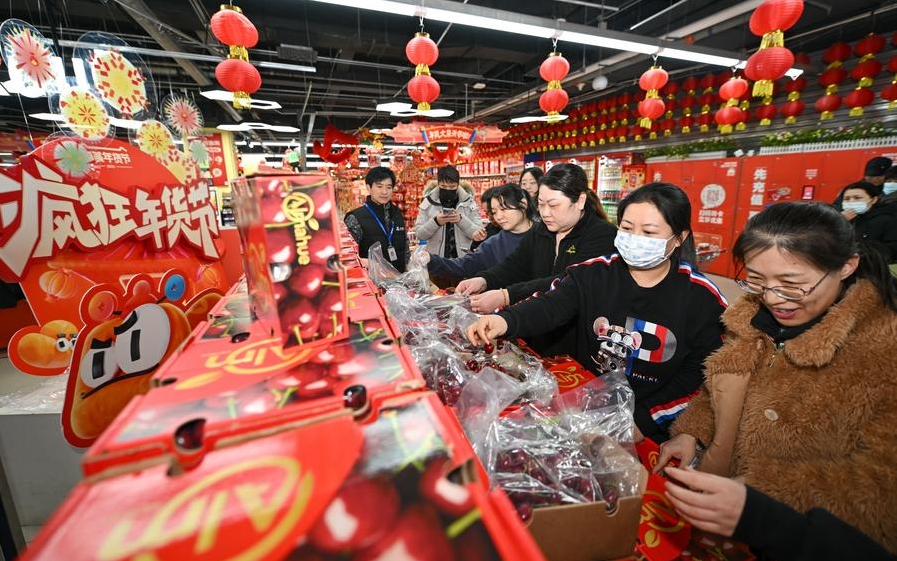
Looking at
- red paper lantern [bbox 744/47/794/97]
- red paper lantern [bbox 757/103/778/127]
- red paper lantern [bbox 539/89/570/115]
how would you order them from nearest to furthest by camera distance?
red paper lantern [bbox 744/47/794/97]
red paper lantern [bbox 539/89/570/115]
red paper lantern [bbox 757/103/778/127]

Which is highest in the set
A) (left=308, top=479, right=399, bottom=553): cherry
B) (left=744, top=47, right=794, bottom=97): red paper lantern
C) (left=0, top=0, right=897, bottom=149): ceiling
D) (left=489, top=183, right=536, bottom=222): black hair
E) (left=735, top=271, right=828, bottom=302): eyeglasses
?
(left=0, top=0, right=897, bottom=149): ceiling

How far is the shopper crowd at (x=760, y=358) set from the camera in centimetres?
89

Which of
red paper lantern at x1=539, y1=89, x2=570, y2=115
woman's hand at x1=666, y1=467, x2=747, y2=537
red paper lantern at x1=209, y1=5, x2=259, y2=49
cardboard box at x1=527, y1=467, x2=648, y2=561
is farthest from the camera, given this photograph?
red paper lantern at x1=539, y1=89, x2=570, y2=115

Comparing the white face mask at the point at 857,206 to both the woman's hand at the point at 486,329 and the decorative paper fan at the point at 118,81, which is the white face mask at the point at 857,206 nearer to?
the woman's hand at the point at 486,329

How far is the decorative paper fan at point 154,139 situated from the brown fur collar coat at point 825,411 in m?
3.73

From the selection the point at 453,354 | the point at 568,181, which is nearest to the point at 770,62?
the point at 568,181

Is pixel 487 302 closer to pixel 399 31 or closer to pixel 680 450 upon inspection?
pixel 680 450

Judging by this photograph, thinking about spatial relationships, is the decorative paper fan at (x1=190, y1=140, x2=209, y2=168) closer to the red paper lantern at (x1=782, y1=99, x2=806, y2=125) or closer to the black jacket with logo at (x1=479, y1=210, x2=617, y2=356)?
the black jacket with logo at (x1=479, y1=210, x2=617, y2=356)

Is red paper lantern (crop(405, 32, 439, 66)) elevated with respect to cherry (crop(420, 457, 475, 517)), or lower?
elevated

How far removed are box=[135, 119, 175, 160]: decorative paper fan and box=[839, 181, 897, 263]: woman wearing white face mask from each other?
664cm

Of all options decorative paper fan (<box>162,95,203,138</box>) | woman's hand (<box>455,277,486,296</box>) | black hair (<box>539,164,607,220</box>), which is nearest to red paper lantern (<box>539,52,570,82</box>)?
black hair (<box>539,164,607,220</box>)

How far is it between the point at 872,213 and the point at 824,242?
525 centimetres

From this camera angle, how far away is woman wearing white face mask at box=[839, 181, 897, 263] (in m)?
4.31

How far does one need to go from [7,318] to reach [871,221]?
9.07m
